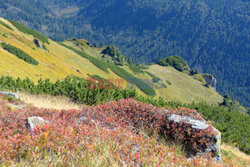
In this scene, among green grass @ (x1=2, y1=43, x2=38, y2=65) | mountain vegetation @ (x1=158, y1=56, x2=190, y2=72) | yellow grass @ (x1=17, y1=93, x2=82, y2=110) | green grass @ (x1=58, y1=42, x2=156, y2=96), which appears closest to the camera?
yellow grass @ (x1=17, y1=93, x2=82, y2=110)

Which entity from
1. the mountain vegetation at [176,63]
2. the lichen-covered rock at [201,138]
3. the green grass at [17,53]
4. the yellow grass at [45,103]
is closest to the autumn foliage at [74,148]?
the lichen-covered rock at [201,138]

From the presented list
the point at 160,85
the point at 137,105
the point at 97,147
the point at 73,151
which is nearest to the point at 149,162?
the point at 97,147

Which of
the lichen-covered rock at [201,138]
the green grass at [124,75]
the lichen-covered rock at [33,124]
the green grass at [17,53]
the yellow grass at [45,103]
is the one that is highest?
the lichen-covered rock at [33,124]

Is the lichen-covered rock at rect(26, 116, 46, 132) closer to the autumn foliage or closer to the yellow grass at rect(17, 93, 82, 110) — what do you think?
the autumn foliage

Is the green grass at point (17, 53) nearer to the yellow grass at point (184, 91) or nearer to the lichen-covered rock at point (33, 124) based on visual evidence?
the lichen-covered rock at point (33, 124)

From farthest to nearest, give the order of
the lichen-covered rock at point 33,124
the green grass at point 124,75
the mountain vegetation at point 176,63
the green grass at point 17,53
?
the mountain vegetation at point 176,63 → the green grass at point 124,75 → the green grass at point 17,53 → the lichen-covered rock at point 33,124

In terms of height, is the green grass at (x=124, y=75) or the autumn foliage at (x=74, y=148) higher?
the autumn foliage at (x=74, y=148)

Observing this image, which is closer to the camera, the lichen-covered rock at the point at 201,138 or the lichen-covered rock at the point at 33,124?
the lichen-covered rock at the point at 33,124

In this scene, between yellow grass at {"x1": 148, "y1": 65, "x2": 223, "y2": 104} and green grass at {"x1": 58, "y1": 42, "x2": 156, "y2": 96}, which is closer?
green grass at {"x1": 58, "y1": 42, "x2": 156, "y2": 96}

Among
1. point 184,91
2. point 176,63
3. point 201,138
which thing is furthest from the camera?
point 176,63

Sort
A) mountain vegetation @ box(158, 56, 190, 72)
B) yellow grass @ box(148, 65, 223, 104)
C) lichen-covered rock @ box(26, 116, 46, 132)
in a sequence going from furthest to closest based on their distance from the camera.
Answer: mountain vegetation @ box(158, 56, 190, 72), yellow grass @ box(148, 65, 223, 104), lichen-covered rock @ box(26, 116, 46, 132)

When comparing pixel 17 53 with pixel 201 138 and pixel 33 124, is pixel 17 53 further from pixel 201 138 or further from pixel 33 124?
pixel 201 138

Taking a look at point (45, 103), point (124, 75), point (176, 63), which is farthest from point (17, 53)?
point (176, 63)

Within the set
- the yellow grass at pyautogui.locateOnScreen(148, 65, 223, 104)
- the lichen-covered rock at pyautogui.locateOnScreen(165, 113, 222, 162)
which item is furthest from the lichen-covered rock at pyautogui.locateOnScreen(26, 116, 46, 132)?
the yellow grass at pyautogui.locateOnScreen(148, 65, 223, 104)
